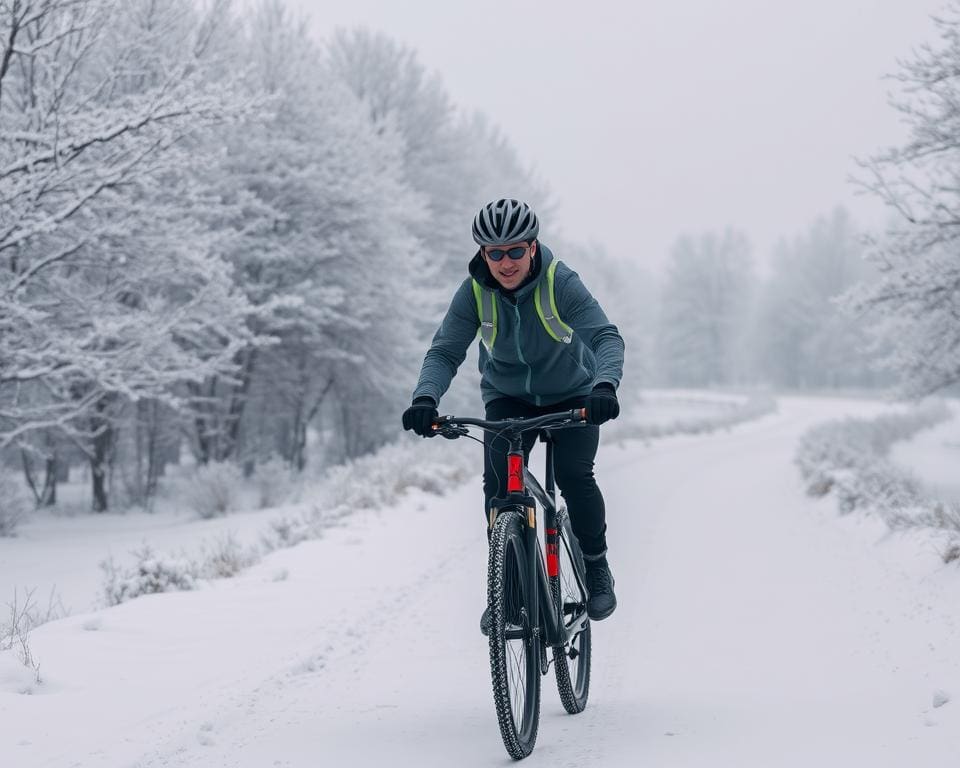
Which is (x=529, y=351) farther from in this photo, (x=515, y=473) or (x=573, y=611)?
(x=573, y=611)

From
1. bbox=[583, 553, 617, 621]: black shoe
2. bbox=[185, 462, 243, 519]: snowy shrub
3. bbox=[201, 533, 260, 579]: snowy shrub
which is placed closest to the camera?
bbox=[583, 553, 617, 621]: black shoe

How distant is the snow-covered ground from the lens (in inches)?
146

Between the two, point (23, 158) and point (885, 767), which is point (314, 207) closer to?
point (23, 158)

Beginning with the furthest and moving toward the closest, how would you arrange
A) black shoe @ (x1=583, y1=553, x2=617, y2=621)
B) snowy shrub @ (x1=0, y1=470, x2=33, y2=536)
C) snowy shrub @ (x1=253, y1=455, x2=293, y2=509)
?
snowy shrub @ (x1=253, y1=455, x2=293, y2=509), snowy shrub @ (x1=0, y1=470, x2=33, y2=536), black shoe @ (x1=583, y1=553, x2=617, y2=621)

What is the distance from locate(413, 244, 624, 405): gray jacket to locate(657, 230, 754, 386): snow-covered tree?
231 ft

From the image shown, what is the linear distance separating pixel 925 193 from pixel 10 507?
13.4 m

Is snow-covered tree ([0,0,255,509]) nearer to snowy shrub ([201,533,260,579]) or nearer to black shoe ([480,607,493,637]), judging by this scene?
snowy shrub ([201,533,260,579])

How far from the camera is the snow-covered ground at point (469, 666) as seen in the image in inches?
146

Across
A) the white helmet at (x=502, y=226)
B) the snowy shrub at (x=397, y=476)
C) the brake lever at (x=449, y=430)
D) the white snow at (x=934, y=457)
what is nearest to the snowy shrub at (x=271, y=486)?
the snowy shrub at (x=397, y=476)

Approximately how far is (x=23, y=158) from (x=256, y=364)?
11.9 meters

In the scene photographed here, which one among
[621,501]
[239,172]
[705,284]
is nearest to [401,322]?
[239,172]

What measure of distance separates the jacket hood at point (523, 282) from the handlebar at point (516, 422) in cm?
60

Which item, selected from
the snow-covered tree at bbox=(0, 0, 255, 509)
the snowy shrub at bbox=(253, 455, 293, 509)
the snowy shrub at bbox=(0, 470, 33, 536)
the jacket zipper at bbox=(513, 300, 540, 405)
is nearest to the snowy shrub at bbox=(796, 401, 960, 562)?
the jacket zipper at bbox=(513, 300, 540, 405)

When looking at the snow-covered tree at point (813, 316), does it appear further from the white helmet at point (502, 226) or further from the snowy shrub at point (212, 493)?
the white helmet at point (502, 226)
